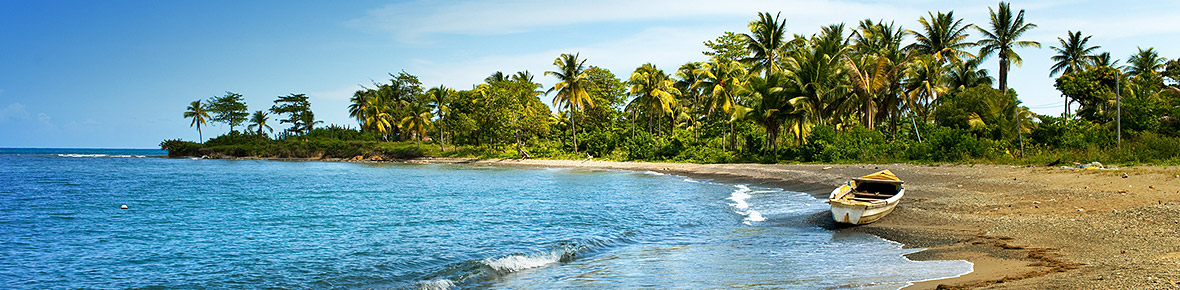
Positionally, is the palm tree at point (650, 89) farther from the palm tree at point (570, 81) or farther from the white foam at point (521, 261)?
the white foam at point (521, 261)

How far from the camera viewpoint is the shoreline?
6.90 meters

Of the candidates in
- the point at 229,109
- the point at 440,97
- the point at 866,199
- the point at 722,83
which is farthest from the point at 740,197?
the point at 229,109

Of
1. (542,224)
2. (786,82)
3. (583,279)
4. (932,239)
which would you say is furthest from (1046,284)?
(786,82)

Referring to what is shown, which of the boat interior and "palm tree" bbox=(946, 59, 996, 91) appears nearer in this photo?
the boat interior

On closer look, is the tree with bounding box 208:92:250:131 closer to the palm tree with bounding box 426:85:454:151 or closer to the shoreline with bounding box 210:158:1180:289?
the palm tree with bounding box 426:85:454:151

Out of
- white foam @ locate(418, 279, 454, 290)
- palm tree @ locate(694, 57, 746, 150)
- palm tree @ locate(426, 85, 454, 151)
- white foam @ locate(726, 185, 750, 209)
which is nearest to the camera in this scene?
white foam @ locate(418, 279, 454, 290)

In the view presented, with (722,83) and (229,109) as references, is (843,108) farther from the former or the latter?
(229,109)

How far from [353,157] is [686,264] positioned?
72928mm

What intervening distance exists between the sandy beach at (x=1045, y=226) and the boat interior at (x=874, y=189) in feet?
1.59

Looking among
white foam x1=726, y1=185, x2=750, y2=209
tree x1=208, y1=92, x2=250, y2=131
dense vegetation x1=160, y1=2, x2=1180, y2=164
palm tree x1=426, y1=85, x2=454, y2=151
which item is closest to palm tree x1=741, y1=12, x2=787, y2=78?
dense vegetation x1=160, y1=2, x2=1180, y2=164

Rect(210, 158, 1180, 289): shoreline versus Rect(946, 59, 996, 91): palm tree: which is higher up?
Rect(946, 59, 996, 91): palm tree

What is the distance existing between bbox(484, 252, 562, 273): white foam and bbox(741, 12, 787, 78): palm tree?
112ft

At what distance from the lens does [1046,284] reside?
6.41 meters

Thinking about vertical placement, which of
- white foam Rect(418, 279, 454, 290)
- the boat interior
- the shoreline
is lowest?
white foam Rect(418, 279, 454, 290)
